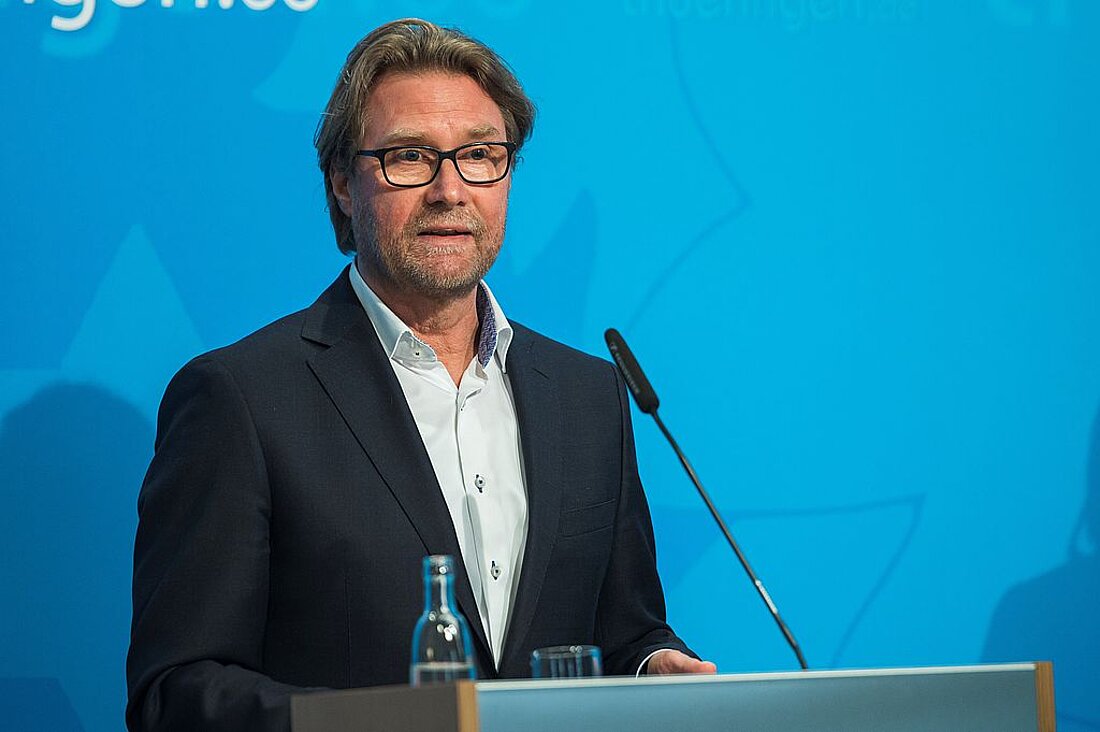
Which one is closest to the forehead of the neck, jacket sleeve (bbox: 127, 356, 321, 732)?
the neck

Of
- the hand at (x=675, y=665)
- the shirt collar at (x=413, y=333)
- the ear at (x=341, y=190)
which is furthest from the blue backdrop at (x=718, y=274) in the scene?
the hand at (x=675, y=665)

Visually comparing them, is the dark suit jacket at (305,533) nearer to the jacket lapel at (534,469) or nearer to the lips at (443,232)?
the jacket lapel at (534,469)

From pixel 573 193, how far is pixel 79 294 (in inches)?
41.6

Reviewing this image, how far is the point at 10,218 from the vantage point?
9.40 ft

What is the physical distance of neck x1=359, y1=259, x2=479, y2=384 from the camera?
2.68 m

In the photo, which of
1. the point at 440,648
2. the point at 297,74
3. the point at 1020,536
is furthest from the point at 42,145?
the point at 1020,536

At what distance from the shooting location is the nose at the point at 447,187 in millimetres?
2596

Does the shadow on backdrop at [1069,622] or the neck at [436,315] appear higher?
the neck at [436,315]

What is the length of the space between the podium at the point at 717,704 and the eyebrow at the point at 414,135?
4.10 feet

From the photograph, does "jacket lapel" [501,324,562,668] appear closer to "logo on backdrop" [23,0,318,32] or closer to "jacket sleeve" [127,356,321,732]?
"jacket sleeve" [127,356,321,732]

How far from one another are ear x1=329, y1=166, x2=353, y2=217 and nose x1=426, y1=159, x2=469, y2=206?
25 cm

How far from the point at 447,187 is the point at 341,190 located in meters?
0.32

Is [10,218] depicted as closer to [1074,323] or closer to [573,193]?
[573,193]

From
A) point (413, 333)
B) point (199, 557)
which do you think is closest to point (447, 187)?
point (413, 333)
